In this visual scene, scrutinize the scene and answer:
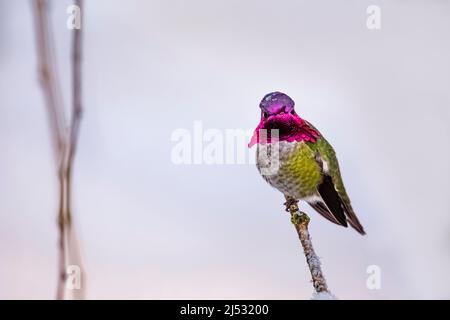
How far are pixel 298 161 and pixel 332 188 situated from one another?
0.55ft

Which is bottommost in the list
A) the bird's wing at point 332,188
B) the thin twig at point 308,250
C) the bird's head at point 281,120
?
the thin twig at point 308,250

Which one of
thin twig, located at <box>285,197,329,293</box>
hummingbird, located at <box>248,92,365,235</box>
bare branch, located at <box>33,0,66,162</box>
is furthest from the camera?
hummingbird, located at <box>248,92,365,235</box>

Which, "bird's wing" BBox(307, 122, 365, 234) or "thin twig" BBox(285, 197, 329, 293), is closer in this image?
"thin twig" BBox(285, 197, 329, 293)

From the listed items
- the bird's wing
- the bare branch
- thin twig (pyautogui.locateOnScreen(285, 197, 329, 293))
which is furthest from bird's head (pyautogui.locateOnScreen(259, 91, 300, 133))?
Result: the bare branch

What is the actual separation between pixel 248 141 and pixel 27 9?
881 mm

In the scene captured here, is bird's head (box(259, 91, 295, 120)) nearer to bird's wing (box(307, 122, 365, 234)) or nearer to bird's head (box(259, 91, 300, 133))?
bird's head (box(259, 91, 300, 133))

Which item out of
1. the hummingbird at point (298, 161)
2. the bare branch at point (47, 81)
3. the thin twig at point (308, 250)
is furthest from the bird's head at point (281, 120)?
the bare branch at point (47, 81)

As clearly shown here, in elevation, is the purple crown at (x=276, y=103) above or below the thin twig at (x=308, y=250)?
above

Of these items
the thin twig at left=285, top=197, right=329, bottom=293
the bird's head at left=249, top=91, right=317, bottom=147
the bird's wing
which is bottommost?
the thin twig at left=285, top=197, right=329, bottom=293

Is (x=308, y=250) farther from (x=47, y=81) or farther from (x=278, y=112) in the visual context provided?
(x=47, y=81)

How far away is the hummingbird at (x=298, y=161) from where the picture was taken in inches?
69.1

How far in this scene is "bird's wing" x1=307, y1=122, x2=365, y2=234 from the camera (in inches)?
71.5

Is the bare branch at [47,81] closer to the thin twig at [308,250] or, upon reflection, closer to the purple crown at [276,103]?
the thin twig at [308,250]

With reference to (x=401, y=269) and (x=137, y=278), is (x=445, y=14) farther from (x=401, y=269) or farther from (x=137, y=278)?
(x=137, y=278)
